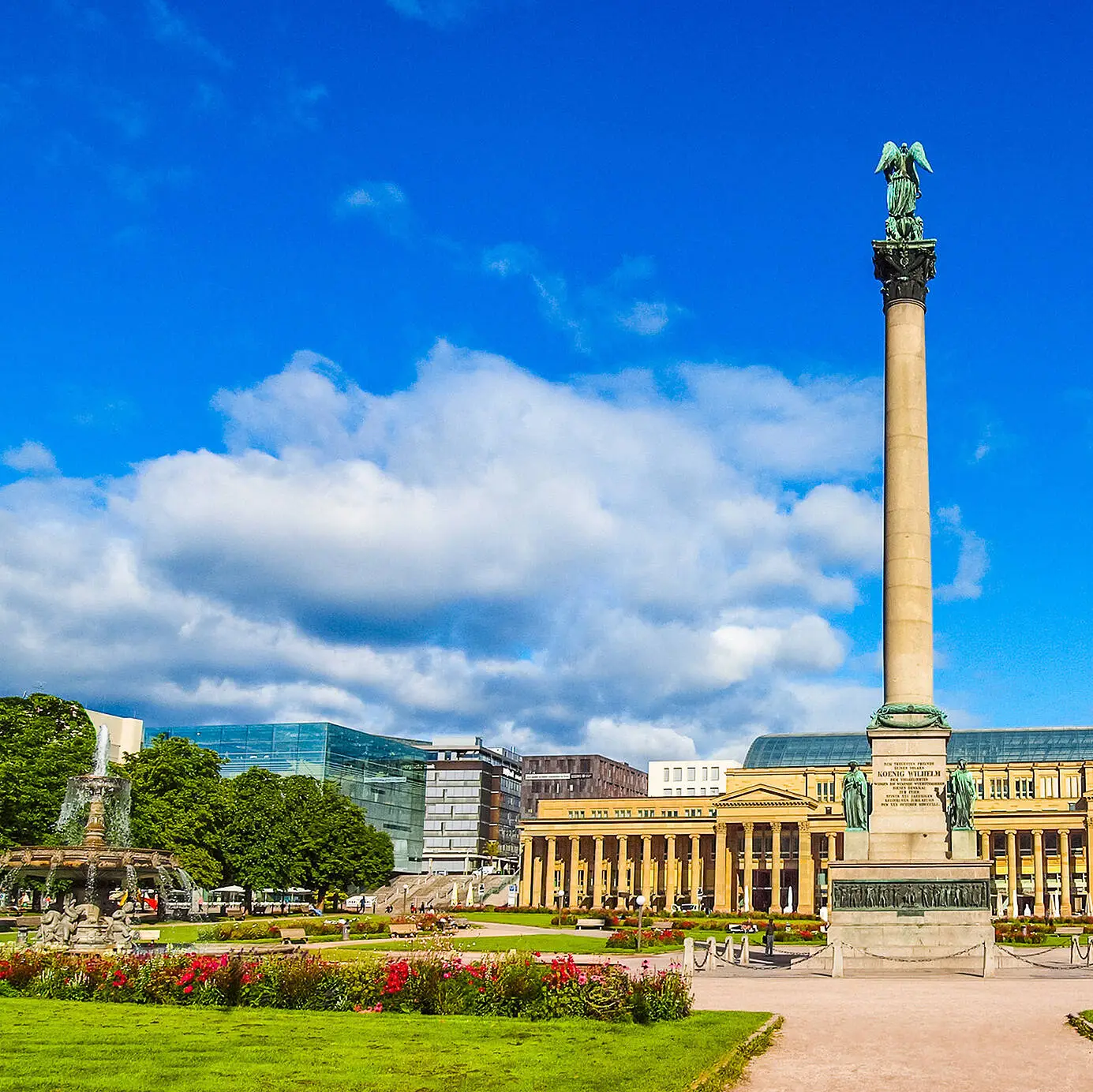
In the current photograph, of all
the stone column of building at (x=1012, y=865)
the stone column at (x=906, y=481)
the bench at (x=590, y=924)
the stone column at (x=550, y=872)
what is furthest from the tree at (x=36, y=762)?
the stone column of building at (x=1012, y=865)

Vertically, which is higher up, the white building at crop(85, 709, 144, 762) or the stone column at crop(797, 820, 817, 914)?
the white building at crop(85, 709, 144, 762)

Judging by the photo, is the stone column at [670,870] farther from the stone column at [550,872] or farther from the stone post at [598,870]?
the stone column at [550,872]

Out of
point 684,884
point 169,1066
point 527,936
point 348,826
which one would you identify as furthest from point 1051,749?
point 169,1066

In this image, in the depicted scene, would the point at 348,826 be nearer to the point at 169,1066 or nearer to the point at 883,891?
the point at 883,891

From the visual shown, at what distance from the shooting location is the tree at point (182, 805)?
277 ft

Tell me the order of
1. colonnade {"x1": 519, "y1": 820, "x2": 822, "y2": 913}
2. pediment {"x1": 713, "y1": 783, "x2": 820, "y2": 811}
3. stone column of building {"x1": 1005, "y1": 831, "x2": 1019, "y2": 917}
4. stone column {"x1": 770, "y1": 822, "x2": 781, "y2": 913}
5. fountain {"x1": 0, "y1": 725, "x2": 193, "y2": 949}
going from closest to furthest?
1. fountain {"x1": 0, "y1": 725, "x2": 193, "y2": 949}
2. stone column of building {"x1": 1005, "y1": 831, "x2": 1019, "y2": 917}
3. stone column {"x1": 770, "y1": 822, "x2": 781, "y2": 913}
4. colonnade {"x1": 519, "y1": 820, "x2": 822, "y2": 913}
5. pediment {"x1": 713, "y1": 783, "x2": 820, "y2": 811}

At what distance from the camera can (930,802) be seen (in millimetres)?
46219

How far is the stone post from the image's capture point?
168 metres

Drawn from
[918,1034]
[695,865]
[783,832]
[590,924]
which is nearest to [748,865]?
[695,865]

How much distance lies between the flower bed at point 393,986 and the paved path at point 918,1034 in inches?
132

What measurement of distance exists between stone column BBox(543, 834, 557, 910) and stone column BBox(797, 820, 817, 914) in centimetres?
3428

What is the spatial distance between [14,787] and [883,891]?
169 ft

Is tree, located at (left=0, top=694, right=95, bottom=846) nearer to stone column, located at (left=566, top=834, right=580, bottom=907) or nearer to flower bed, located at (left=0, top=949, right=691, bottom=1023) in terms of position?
flower bed, located at (left=0, top=949, right=691, bottom=1023)

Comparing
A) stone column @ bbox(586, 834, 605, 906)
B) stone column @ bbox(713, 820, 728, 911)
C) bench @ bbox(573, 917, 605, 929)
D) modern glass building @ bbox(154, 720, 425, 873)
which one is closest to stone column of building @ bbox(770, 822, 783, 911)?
stone column @ bbox(713, 820, 728, 911)
